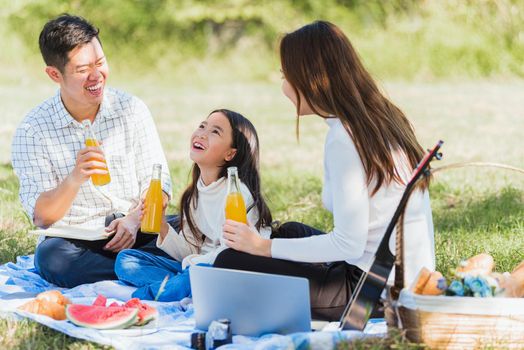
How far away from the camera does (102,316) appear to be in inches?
122

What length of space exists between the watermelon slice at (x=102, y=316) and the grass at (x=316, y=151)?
0.08 m

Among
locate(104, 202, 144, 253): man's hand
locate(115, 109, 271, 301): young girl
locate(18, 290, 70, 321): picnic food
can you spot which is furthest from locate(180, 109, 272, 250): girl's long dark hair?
locate(18, 290, 70, 321): picnic food

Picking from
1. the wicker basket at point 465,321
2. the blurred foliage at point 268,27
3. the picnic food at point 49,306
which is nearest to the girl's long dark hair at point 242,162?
the picnic food at point 49,306

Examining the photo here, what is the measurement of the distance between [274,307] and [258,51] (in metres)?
12.4

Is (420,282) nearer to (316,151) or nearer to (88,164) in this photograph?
(88,164)

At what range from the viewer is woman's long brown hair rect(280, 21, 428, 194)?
302cm

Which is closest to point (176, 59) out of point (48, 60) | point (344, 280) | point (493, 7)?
point (493, 7)

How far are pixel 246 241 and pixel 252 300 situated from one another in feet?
0.84

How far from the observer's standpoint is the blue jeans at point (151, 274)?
362cm

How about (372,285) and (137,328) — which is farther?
(137,328)

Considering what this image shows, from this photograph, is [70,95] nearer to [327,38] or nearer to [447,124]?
[327,38]

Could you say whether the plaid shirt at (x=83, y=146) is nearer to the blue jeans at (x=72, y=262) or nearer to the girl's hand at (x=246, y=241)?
the blue jeans at (x=72, y=262)

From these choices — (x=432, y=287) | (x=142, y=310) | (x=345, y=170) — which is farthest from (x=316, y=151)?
(x=432, y=287)

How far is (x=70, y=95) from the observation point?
4.01 metres
